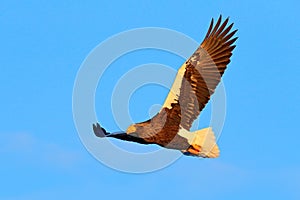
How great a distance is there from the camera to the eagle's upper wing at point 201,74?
17.8 metres

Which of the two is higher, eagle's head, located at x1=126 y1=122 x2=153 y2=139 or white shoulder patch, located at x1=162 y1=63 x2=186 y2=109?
white shoulder patch, located at x1=162 y1=63 x2=186 y2=109

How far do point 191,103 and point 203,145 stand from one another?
2.91 feet

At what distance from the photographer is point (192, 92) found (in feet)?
58.8

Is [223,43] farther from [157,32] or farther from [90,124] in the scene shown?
[90,124]

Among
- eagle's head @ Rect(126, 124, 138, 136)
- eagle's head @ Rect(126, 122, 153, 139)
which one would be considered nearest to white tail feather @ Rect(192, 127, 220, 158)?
eagle's head @ Rect(126, 122, 153, 139)

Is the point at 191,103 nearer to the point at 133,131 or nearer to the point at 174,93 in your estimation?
the point at 174,93

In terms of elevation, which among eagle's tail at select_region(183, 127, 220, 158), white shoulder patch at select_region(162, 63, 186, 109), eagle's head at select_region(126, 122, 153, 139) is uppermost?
white shoulder patch at select_region(162, 63, 186, 109)

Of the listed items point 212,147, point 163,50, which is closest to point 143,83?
point 163,50

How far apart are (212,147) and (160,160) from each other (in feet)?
3.56

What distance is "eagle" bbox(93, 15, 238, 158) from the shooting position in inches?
696

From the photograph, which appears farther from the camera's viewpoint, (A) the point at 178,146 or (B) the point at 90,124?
(B) the point at 90,124

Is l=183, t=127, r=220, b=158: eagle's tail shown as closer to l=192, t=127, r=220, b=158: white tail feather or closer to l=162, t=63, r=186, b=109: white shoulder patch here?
l=192, t=127, r=220, b=158: white tail feather

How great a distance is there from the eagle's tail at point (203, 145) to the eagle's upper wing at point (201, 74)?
0.29m

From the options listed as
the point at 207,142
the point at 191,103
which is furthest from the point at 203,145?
the point at 191,103
